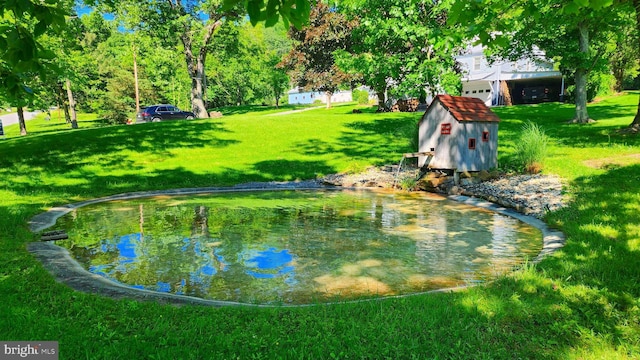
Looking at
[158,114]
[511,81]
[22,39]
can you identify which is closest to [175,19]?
[158,114]

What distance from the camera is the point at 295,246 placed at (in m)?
7.27

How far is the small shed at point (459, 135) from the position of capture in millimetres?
12266

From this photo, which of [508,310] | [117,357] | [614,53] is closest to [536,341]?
[508,310]

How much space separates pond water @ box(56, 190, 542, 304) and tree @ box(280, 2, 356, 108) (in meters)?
26.1

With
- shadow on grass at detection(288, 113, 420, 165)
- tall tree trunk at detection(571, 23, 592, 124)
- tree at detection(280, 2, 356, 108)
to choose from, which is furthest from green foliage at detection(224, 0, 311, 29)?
tree at detection(280, 2, 356, 108)

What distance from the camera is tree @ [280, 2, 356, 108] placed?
116 feet

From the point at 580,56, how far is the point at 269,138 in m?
15.8

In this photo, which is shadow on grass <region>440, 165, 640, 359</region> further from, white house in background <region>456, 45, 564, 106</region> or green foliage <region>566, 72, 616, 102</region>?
white house in background <region>456, 45, 564, 106</region>

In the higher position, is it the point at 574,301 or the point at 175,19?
the point at 175,19

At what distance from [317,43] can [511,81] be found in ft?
70.9

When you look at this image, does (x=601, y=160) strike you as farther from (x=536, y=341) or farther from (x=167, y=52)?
(x=167, y=52)

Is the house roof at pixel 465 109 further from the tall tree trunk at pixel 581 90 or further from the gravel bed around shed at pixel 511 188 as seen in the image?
the tall tree trunk at pixel 581 90

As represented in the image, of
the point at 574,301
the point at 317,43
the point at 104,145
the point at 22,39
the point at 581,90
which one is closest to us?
the point at 22,39

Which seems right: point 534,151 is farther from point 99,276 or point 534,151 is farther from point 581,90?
point 581,90
